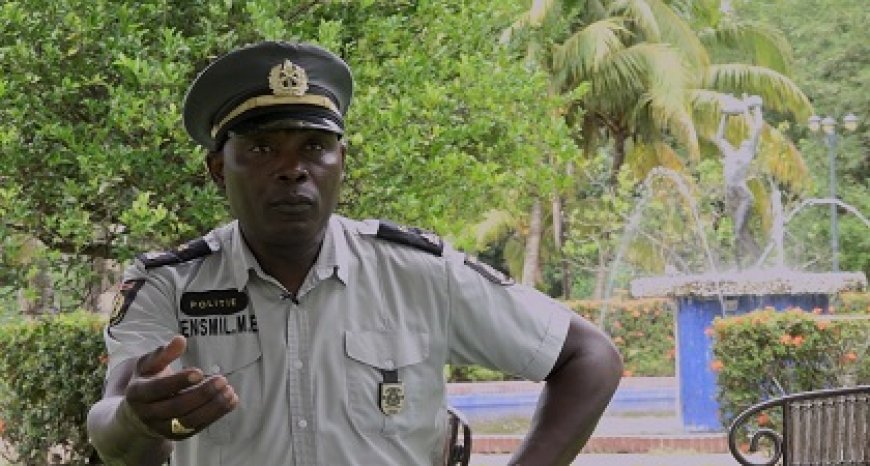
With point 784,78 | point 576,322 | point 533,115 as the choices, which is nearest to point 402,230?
point 576,322

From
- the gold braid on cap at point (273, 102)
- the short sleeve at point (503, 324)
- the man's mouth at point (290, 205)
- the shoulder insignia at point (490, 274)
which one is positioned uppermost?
the gold braid on cap at point (273, 102)

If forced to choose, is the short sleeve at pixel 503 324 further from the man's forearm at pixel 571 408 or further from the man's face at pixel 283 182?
the man's face at pixel 283 182

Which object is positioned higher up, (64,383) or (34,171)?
(34,171)

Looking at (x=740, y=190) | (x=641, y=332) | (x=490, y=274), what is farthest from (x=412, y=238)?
(x=641, y=332)

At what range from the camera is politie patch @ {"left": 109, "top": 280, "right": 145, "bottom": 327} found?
2.19 m

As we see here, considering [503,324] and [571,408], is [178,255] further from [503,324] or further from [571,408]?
[571,408]

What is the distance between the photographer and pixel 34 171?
6.41m

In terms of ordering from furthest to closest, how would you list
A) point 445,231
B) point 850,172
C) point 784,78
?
1. point 850,172
2. point 784,78
3. point 445,231

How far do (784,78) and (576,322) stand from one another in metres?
23.2

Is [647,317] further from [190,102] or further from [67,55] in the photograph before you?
[190,102]

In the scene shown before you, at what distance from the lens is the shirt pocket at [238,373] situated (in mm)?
2170

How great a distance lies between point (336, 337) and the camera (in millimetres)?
2236

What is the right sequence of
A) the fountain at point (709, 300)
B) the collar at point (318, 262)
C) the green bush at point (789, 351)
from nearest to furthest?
the collar at point (318, 262) → the green bush at point (789, 351) → the fountain at point (709, 300)

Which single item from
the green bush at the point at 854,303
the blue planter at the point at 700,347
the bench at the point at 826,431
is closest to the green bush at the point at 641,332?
the green bush at the point at 854,303
